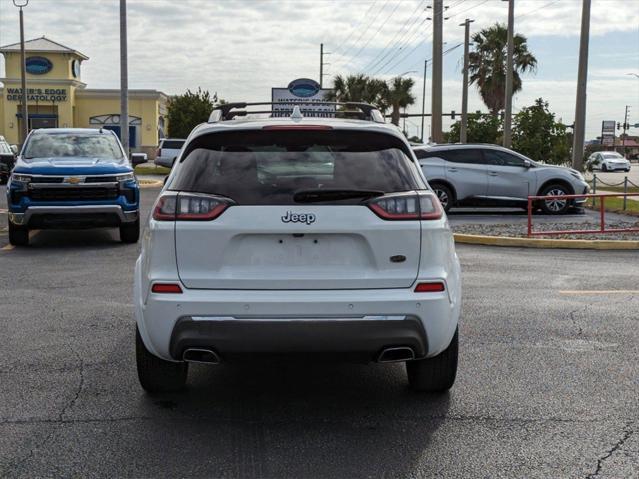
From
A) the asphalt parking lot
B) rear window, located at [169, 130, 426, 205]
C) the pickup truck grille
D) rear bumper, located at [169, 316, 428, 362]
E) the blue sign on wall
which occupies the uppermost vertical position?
the blue sign on wall

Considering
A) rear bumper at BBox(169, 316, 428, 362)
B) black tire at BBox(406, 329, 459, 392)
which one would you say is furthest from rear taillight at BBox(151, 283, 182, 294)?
black tire at BBox(406, 329, 459, 392)

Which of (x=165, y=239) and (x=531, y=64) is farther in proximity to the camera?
(x=531, y=64)

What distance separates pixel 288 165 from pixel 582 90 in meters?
25.9

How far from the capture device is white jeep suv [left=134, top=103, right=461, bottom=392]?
450 centimetres

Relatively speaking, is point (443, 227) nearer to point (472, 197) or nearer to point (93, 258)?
point (93, 258)

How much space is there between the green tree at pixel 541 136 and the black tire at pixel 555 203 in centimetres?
1086

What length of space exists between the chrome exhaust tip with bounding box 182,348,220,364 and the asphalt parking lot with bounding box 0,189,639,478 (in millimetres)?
405

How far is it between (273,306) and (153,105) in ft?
207

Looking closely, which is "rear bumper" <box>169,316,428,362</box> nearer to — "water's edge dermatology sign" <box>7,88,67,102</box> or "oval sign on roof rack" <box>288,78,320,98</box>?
"oval sign on roof rack" <box>288,78,320,98</box>

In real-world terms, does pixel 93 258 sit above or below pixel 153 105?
below

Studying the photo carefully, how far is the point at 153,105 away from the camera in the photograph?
2574 inches

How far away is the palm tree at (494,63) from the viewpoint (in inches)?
2152

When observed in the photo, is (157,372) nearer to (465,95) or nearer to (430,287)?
(430,287)

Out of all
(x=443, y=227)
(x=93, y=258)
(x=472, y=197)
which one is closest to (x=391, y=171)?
(x=443, y=227)
